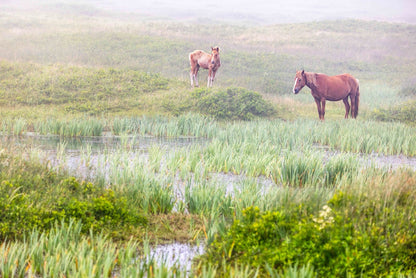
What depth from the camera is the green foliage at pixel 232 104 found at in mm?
13789

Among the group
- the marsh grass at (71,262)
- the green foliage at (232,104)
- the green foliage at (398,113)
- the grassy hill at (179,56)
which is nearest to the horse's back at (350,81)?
the green foliage at (398,113)

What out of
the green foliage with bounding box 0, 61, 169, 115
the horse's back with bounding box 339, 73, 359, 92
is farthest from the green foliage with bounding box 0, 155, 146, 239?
the horse's back with bounding box 339, 73, 359, 92

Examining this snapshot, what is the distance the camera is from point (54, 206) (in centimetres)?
430

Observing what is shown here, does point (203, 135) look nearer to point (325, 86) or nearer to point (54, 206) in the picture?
point (325, 86)

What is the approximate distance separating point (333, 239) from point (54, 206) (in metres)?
2.54

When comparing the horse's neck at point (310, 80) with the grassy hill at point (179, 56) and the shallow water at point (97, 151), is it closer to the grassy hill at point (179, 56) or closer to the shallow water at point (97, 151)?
the grassy hill at point (179, 56)

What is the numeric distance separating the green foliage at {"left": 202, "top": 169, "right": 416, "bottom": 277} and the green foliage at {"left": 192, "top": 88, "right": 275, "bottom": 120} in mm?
9655

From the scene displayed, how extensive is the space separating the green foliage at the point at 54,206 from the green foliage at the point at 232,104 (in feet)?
27.9

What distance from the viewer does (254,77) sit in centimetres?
2114

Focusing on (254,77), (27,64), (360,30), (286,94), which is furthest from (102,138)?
(360,30)

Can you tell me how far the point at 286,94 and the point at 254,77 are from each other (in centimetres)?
289

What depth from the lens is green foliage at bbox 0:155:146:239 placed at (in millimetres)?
4152

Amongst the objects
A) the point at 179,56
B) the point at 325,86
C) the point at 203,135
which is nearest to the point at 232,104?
the point at 325,86

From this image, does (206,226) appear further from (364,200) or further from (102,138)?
(102,138)
